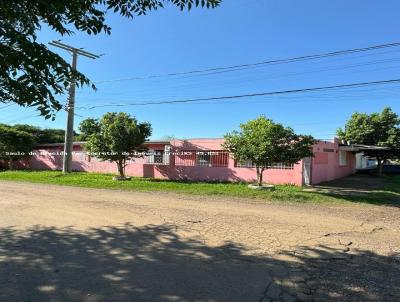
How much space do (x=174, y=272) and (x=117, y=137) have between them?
16.8 metres

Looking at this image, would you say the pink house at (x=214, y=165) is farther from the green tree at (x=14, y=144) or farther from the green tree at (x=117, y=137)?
the green tree at (x=14, y=144)

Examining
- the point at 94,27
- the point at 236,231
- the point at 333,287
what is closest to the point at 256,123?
the point at 236,231

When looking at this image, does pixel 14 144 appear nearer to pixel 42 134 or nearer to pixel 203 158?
pixel 42 134

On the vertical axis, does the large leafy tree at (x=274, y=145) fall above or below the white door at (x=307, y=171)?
above

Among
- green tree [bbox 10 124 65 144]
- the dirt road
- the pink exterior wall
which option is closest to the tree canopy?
green tree [bbox 10 124 65 144]

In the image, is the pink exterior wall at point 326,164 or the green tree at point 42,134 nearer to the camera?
the pink exterior wall at point 326,164

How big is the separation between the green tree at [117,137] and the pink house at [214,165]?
216 cm

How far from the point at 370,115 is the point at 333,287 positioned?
29.2m

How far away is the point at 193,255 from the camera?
19.9 feet

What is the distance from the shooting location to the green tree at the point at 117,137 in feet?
70.0

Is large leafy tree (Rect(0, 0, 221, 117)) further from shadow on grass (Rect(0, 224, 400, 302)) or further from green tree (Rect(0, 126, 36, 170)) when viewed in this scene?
green tree (Rect(0, 126, 36, 170))

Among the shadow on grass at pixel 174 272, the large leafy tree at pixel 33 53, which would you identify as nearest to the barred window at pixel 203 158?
the shadow on grass at pixel 174 272

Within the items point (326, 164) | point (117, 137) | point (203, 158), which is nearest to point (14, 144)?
point (117, 137)

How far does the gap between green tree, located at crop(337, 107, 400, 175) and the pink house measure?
331cm
